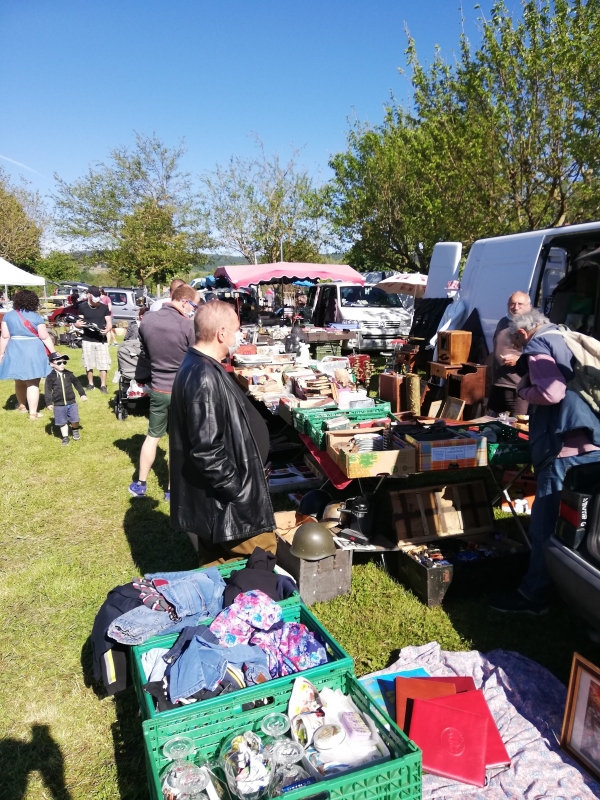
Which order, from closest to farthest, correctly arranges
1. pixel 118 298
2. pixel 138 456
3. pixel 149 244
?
pixel 138 456 < pixel 118 298 < pixel 149 244

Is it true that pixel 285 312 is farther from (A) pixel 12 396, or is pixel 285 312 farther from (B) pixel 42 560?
(B) pixel 42 560

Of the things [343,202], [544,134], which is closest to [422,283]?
[544,134]

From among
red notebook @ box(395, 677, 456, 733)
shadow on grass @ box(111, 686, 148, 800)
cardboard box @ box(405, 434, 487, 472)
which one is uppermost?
cardboard box @ box(405, 434, 487, 472)

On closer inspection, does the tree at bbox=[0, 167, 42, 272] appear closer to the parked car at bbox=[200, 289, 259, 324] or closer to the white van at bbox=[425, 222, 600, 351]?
the parked car at bbox=[200, 289, 259, 324]

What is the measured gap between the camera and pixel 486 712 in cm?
257

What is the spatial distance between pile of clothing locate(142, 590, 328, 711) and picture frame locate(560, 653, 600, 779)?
1088mm

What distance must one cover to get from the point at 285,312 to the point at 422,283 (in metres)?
5.13

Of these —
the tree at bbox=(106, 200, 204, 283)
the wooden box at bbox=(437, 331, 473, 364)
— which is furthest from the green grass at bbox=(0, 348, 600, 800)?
the tree at bbox=(106, 200, 204, 283)

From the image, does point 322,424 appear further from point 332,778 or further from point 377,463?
point 332,778

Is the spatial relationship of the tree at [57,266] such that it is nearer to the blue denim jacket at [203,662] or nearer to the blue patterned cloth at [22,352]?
the blue patterned cloth at [22,352]

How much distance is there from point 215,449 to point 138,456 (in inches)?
180

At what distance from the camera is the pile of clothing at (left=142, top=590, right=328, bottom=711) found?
236 cm

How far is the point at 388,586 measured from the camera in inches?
157

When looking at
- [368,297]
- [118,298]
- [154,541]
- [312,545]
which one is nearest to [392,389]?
[154,541]
